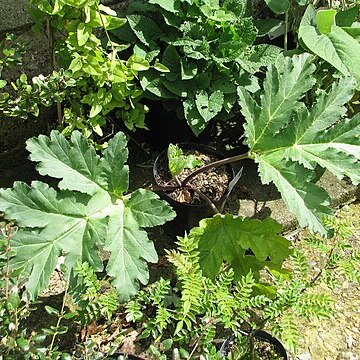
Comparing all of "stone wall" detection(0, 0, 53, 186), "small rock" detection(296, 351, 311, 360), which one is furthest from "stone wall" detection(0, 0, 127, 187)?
"small rock" detection(296, 351, 311, 360)

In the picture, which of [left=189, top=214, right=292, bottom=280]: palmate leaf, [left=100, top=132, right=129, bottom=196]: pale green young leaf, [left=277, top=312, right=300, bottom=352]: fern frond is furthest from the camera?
[left=189, top=214, right=292, bottom=280]: palmate leaf

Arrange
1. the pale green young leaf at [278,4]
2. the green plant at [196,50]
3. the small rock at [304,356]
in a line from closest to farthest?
the small rock at [304,356] < the green plant at [196,50] < the pale green young leaf at [278,4]

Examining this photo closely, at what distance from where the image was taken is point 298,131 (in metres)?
2.39

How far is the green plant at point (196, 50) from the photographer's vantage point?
9.04 feet

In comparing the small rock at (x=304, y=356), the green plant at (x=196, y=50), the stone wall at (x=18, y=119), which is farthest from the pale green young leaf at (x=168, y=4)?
the small rock at (x=304, y=356)

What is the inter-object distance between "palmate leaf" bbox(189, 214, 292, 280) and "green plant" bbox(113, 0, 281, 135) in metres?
0.57

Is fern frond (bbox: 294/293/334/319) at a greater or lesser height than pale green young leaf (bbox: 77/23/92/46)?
lesser

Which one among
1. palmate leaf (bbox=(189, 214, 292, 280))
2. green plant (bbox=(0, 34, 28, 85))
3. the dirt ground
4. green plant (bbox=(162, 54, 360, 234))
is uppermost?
green plant (bbox=(0, 34, 28, 85))

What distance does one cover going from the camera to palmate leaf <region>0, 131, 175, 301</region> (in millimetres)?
2127

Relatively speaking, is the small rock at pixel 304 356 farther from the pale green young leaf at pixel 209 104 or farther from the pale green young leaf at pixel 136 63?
the pale green young leaf at pixel 136 63

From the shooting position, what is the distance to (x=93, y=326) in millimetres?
2588

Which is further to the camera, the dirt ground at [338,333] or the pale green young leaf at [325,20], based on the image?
the pale green young leaf at [325,20]

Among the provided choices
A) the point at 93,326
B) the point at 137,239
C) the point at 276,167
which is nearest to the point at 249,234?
the point at 276,167

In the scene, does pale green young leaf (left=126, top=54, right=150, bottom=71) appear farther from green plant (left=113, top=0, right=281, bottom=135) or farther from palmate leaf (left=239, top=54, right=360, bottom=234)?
palmate leaf (left=239, top=54, right=360, bottom=234)
